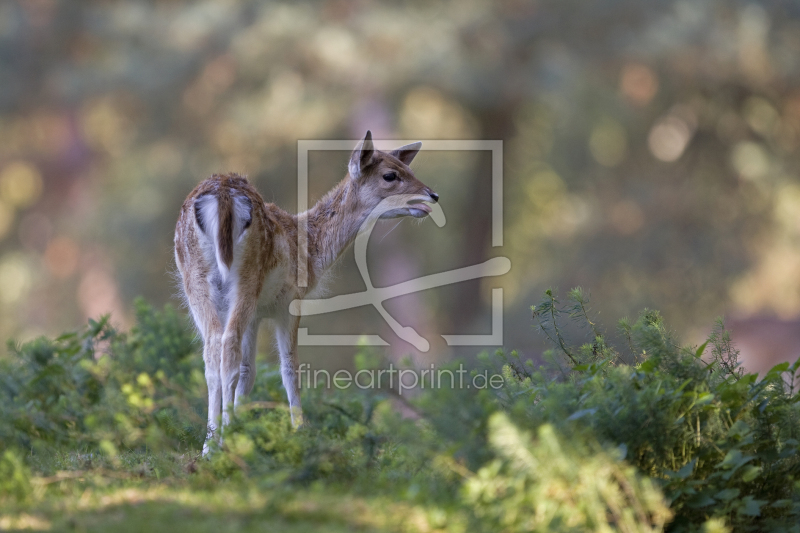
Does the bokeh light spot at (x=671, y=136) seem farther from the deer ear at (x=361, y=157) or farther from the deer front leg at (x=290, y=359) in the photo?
the deer front leg at (x=290, y=359)

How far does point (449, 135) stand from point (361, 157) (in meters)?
11.9

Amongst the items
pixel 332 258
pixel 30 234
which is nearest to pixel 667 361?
pixel 332 258

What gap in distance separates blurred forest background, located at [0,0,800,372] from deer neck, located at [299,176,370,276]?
33.7ft

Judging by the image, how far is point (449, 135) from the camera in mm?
19266

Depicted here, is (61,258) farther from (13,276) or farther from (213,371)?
(213,371)

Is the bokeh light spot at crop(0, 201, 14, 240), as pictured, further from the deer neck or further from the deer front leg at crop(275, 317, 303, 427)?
the deer front leg at crop(275, 317, 303, 427)

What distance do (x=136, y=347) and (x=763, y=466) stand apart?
4.87 metres

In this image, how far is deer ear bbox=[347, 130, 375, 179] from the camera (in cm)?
753

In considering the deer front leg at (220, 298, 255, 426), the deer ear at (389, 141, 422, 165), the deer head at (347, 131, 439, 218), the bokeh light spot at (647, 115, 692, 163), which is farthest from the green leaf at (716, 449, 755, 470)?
the bokeh light spot at (647, 115, 692, 163)

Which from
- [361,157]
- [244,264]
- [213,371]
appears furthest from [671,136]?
[213,371]

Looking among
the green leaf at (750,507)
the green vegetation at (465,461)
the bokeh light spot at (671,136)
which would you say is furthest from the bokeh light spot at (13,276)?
the green leaf at (750,507)

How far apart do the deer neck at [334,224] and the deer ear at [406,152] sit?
2.30 feet

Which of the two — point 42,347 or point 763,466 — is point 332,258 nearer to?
point 42,347

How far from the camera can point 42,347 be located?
5891mm
